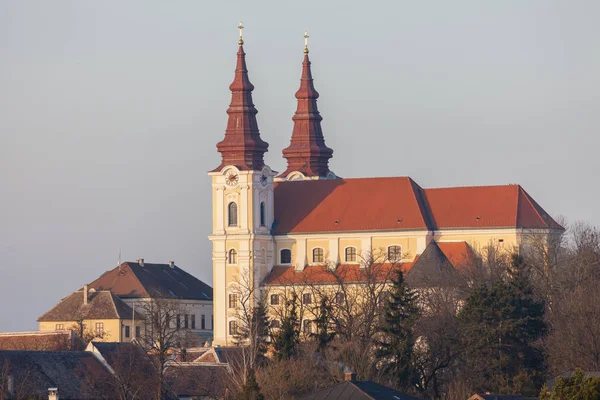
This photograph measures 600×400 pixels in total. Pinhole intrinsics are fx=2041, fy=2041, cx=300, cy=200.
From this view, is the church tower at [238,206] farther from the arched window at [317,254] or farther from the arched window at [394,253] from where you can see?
the arched window at [394,253]

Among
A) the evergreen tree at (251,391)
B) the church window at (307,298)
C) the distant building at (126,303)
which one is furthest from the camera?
the distant building at (126,303)

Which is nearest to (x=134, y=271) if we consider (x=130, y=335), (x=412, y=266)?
(x=130, y=335)

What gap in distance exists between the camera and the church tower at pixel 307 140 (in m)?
118

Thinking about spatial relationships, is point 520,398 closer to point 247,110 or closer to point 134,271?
point 247,110

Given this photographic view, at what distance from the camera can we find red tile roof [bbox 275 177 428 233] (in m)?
111

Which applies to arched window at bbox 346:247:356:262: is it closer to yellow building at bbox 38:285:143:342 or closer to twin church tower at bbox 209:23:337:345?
twin church tower at bbox 209:23:337:345

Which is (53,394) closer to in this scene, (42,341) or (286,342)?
(286,342)

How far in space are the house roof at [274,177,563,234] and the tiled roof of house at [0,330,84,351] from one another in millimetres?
19750

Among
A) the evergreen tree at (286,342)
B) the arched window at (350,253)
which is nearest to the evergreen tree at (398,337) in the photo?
the evergreen tree at (286,342)

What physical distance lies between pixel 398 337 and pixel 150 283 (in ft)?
147

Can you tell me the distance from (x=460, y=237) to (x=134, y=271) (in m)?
25.0

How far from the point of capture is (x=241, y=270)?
4395 inches

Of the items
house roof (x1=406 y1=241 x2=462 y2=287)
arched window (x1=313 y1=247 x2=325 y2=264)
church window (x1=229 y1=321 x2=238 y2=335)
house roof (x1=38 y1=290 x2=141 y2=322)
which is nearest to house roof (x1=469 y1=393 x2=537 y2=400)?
house roof (x1=406 y1=241 x2=462 y2=287)

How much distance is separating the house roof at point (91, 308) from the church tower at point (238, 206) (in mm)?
9263
